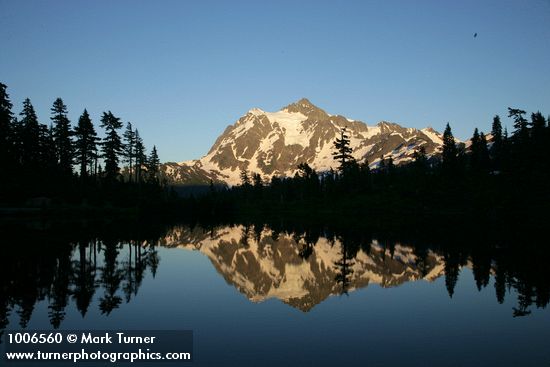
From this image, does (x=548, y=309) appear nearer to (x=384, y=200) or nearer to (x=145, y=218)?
(x=145, y=218)

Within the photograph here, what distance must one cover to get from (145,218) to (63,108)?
94.1ft

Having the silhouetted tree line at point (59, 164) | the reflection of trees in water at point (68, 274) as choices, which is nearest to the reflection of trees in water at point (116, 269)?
the reflection of trees in water at point (68, 274)

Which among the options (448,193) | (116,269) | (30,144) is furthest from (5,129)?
(448,193)

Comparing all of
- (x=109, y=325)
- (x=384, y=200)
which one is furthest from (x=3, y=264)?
(x=384, y=200)

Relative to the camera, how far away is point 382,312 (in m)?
18.0

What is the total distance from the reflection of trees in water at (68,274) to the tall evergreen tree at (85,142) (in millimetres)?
48960

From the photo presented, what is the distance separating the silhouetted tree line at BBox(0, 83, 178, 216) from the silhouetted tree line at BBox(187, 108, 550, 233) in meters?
19.6

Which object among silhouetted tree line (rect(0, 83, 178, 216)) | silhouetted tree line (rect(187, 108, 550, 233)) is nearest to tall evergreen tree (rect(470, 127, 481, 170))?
silhouetted tree line (rect(187, 108, 550, 233))

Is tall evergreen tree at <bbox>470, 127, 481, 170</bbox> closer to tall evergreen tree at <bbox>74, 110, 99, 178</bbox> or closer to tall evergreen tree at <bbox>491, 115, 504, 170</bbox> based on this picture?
tall evergreen tree at <bbox>491, 115, 504, 170</bbox>

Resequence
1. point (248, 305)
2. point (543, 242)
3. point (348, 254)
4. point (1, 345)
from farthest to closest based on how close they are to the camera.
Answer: point (543, 242) < point (348, 254) < point (248, 305) < point (1, 345)

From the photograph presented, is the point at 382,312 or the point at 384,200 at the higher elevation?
the point at 384,200

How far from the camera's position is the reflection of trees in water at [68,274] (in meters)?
17.7

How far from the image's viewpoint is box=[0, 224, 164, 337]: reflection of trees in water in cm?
1766

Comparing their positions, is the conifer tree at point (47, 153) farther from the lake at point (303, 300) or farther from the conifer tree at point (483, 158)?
the conifer tree at point (483, 158)
